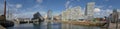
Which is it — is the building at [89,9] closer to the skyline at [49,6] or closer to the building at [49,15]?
the skyline at [49,6]

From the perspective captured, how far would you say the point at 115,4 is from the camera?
14.4 feet

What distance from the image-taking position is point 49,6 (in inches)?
176

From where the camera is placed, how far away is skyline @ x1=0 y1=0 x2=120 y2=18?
14.6ft

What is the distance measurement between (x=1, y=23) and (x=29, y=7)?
63cm

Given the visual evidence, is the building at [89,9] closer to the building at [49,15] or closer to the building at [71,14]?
the building at [71,14]

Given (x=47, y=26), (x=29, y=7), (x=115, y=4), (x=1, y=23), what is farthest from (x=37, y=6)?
(x=115, y=4)

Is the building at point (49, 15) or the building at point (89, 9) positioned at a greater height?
the building at point (89, 9)

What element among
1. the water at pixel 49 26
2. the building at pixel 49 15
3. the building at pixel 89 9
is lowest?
the water at pixel 49 26

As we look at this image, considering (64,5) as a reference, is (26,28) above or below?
below

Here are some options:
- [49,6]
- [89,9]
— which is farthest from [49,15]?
[89,9]

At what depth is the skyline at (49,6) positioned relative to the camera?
444 cm

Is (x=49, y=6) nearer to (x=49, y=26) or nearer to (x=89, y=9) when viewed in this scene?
(x=49, y=26)

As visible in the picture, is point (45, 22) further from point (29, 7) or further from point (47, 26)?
point (29, 7)

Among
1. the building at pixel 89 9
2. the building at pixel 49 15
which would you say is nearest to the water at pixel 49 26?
the building at pixel 49 15
